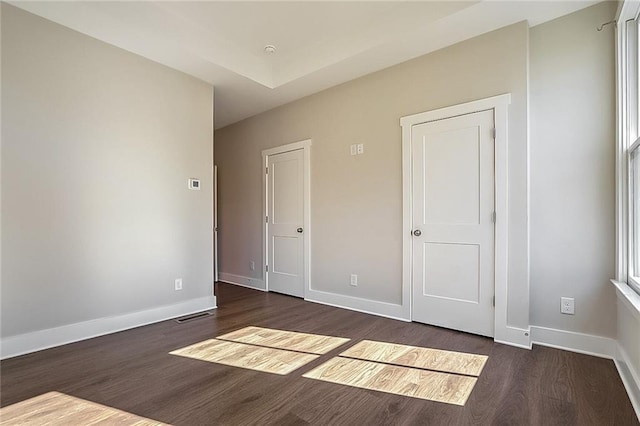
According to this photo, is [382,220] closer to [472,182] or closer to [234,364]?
[472,182]

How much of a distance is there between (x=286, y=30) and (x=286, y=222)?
2375 millimetres

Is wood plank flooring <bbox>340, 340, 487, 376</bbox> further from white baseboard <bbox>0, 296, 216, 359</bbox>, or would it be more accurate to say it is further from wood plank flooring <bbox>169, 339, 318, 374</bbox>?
white baseboard <bbox>0, 296, 216, 359</bbox>

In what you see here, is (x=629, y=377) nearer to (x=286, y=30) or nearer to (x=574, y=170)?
(x=574, y=170)

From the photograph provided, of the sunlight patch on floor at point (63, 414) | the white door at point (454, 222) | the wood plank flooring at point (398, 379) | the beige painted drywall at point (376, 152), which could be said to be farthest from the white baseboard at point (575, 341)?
the sunlight patch on floor at point (63, 414)

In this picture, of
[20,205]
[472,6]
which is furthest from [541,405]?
[20,205]

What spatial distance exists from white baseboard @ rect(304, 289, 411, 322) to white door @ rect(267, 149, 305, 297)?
0.27 m

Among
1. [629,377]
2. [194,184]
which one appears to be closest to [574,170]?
[629,377]

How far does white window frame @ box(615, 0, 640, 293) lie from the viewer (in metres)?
2.22

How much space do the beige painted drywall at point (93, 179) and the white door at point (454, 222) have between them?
247cm

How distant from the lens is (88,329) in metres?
2.81

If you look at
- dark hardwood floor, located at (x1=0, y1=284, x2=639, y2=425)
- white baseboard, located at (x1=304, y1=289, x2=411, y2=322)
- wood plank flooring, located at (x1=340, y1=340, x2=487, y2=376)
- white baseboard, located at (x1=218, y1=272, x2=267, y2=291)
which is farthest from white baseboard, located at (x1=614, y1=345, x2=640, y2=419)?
white baseboard, located at (x1=218, y1=272, x2=267, y2=291)

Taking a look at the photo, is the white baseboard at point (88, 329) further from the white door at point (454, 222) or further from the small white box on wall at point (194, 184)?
the white door at point (454, 222)

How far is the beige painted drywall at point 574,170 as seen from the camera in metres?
2.44

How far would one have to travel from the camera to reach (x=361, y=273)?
3676 millimetres
